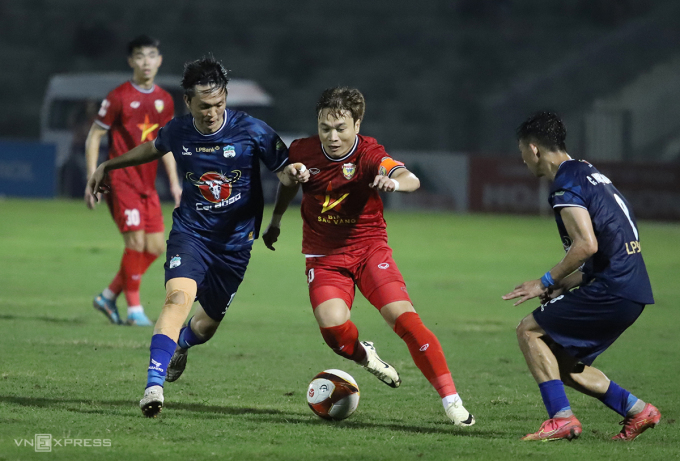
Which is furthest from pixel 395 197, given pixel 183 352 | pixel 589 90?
pixel 183 352

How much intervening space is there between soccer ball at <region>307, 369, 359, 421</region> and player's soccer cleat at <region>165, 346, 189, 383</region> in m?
1.08

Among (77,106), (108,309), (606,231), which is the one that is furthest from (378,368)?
(77,106)

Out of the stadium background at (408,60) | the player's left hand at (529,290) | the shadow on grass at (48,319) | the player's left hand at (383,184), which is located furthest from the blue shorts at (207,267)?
the stadium background at (408,60)

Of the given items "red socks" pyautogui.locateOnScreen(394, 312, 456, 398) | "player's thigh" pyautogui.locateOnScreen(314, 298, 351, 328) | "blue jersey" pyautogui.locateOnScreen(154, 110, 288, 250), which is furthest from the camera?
"blue jersey" pyautogui.locateOnScreen(154, 110, 288, 250)

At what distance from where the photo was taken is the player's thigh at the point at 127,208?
8.87 m

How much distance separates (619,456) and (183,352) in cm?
293

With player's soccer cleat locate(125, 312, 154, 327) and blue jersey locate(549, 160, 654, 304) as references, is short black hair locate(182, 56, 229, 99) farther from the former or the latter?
player's soccer cleat locate(125, 312, 154, 327)

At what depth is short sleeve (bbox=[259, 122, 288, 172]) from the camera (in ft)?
19.9

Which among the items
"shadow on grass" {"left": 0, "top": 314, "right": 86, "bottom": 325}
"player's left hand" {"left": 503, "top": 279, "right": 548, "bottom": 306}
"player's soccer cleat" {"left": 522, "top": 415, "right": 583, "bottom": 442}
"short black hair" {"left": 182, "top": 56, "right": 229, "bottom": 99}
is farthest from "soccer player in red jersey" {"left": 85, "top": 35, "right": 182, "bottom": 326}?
"player's soccer cleat" {"left": 522, "top": 415, "right": 583, "bottom": 442}

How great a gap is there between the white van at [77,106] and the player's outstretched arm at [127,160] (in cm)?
1976

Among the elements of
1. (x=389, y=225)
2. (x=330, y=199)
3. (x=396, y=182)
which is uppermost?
(x=396, y=182)

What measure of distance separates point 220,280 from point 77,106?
23.0 metres

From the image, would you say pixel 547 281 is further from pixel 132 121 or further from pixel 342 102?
pixel 132 121

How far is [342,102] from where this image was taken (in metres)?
5.66
